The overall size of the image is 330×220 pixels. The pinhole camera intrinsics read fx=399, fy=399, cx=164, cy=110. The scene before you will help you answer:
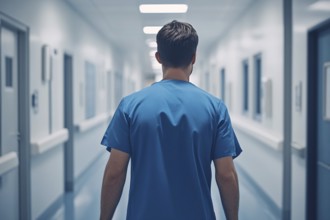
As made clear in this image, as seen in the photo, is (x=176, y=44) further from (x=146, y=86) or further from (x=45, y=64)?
(x=45, y=64)

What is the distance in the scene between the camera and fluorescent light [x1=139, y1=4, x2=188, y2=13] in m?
5.12

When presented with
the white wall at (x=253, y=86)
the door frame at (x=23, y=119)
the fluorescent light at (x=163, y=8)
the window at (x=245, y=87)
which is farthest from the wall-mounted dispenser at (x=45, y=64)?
the window at (x=245, y=87)

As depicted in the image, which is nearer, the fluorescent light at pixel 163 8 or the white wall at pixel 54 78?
the white wall at pixel 54 78

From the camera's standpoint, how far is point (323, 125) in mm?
2854

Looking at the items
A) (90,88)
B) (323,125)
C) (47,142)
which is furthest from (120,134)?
(90,88)

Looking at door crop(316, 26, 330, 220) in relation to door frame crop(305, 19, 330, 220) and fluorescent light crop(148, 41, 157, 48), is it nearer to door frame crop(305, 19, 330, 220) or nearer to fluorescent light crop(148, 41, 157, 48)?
door frame crop(305, 19, 330, 220)

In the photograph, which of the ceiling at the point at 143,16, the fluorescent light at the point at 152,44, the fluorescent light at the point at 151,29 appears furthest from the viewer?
the fluorescent light at the point at 152,44

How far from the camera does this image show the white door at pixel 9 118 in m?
2.89

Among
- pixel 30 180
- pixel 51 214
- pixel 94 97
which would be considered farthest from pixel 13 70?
pixel 94 97

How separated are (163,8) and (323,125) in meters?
3.07

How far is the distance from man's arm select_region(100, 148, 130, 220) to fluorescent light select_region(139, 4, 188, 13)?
4117 millimetres

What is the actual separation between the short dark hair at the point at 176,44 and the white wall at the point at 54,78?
186cm

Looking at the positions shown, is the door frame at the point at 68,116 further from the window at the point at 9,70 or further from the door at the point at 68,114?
the window at the point at 9,70

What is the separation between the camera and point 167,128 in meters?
1.22
